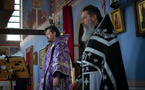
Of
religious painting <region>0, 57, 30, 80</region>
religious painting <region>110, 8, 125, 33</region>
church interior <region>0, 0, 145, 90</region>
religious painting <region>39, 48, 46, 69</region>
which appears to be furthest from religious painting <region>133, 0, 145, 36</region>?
religious painting <region>39, 48, 46, 69</region>

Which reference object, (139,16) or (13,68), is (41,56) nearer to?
(13,68)

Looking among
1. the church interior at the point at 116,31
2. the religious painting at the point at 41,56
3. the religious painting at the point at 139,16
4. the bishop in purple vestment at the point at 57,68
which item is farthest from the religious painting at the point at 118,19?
the religious painting at the point at 41,56

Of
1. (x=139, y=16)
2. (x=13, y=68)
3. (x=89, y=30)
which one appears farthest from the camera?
(x=13, y=68)

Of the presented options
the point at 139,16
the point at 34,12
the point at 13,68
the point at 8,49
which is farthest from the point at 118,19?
the point at 8,49

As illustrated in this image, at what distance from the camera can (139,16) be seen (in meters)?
3.95

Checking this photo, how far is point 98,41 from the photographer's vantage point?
2.47m

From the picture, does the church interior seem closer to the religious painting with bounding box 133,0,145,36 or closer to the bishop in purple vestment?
the religious painting with bounding box 133,0,145,36

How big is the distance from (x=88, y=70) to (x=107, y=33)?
0.44 m

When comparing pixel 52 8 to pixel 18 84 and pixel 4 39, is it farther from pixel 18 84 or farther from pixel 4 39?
pixel 18 84

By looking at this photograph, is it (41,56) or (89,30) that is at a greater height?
(89,30)

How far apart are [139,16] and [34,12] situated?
43.6 ft

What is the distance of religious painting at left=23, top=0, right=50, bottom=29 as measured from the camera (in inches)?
648

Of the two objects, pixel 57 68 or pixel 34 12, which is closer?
pixel 57 68

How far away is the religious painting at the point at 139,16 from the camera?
3.86m
